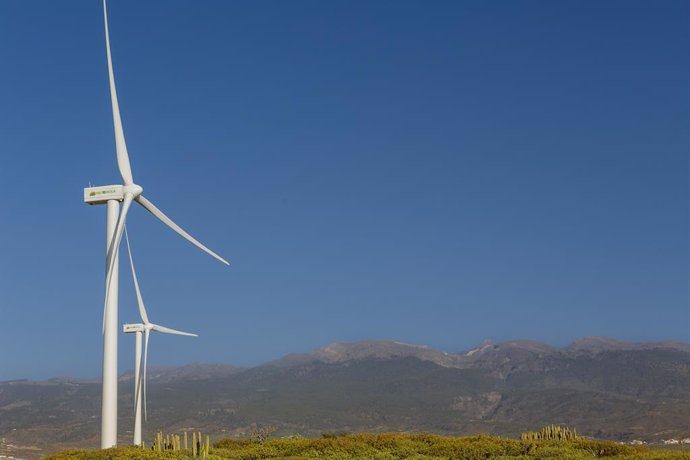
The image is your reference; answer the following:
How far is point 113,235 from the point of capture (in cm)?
5244

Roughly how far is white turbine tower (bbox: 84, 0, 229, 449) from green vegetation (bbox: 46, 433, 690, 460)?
3.53m

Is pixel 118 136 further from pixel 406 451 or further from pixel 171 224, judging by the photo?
pixel 406 451

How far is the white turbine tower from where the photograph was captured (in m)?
49.5

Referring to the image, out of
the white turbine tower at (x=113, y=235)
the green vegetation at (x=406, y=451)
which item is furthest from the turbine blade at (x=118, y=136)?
the green vegetation at (x=406, y=451)

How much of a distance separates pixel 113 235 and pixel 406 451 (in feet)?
77.7

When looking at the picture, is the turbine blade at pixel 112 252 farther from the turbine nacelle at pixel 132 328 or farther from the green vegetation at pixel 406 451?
the turbine nacelle at pixel 132 328

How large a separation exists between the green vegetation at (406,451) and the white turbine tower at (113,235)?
3534mm

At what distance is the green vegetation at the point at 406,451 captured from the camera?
140ft

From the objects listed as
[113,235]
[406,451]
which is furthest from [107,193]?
[406,451]

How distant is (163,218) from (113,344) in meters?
12.6

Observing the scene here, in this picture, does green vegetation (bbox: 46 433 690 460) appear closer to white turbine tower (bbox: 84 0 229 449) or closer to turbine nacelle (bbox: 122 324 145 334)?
white turbine tower (bbox: 84 0 229 449)

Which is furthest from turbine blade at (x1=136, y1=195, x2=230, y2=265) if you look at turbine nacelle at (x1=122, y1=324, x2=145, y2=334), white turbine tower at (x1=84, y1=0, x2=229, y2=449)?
turbine nacelle at (x1=122, y1=324, x2=145, y2=334)

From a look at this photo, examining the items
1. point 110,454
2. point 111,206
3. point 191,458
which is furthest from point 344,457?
point 111,206

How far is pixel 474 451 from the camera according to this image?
1773 inches
